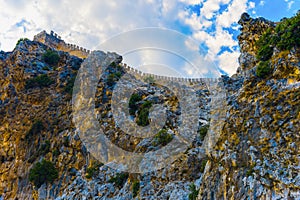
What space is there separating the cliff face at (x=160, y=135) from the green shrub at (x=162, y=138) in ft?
0.29

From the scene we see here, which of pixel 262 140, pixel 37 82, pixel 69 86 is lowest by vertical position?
pixel 262 140

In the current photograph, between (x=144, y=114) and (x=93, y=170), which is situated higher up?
(x=144, y=114)

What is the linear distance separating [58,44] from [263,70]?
206 ft

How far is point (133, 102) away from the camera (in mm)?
29141

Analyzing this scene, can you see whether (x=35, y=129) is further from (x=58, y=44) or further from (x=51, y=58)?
(x=58, y=44)

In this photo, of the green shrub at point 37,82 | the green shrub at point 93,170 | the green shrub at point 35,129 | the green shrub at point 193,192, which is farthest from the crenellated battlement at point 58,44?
the green shrub at point 193,192

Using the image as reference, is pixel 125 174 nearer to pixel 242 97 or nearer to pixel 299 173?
pixel 242 97

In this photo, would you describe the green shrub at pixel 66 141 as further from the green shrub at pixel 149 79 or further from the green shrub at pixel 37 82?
the green shrub at pixel 149 79

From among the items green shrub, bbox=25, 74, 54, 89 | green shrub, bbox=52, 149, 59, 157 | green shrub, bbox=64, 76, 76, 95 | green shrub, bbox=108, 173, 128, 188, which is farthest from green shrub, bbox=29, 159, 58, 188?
green shrub, bbox=25, 74, 54, 89

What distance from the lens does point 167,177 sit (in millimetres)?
19844

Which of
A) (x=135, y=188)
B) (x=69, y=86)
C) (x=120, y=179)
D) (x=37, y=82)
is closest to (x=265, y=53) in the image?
(x=135, y=188)

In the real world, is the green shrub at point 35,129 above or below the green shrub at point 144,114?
below

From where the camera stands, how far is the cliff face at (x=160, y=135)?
11.1 metres

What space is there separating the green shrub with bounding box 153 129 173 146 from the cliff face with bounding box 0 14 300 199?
0.09m
